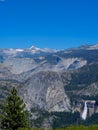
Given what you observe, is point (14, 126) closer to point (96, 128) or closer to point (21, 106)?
point (21, 106)

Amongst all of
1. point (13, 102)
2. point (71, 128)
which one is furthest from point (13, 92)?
point (71, 128)

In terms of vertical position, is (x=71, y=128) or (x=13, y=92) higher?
(x=13, y=92)

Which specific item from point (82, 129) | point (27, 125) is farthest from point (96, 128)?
point (27, 125)

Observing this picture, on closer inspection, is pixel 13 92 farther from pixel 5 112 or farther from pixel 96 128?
pixel 96 128

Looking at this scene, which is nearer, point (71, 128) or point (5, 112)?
point (5, 112)

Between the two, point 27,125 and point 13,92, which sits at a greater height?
point 13,92
